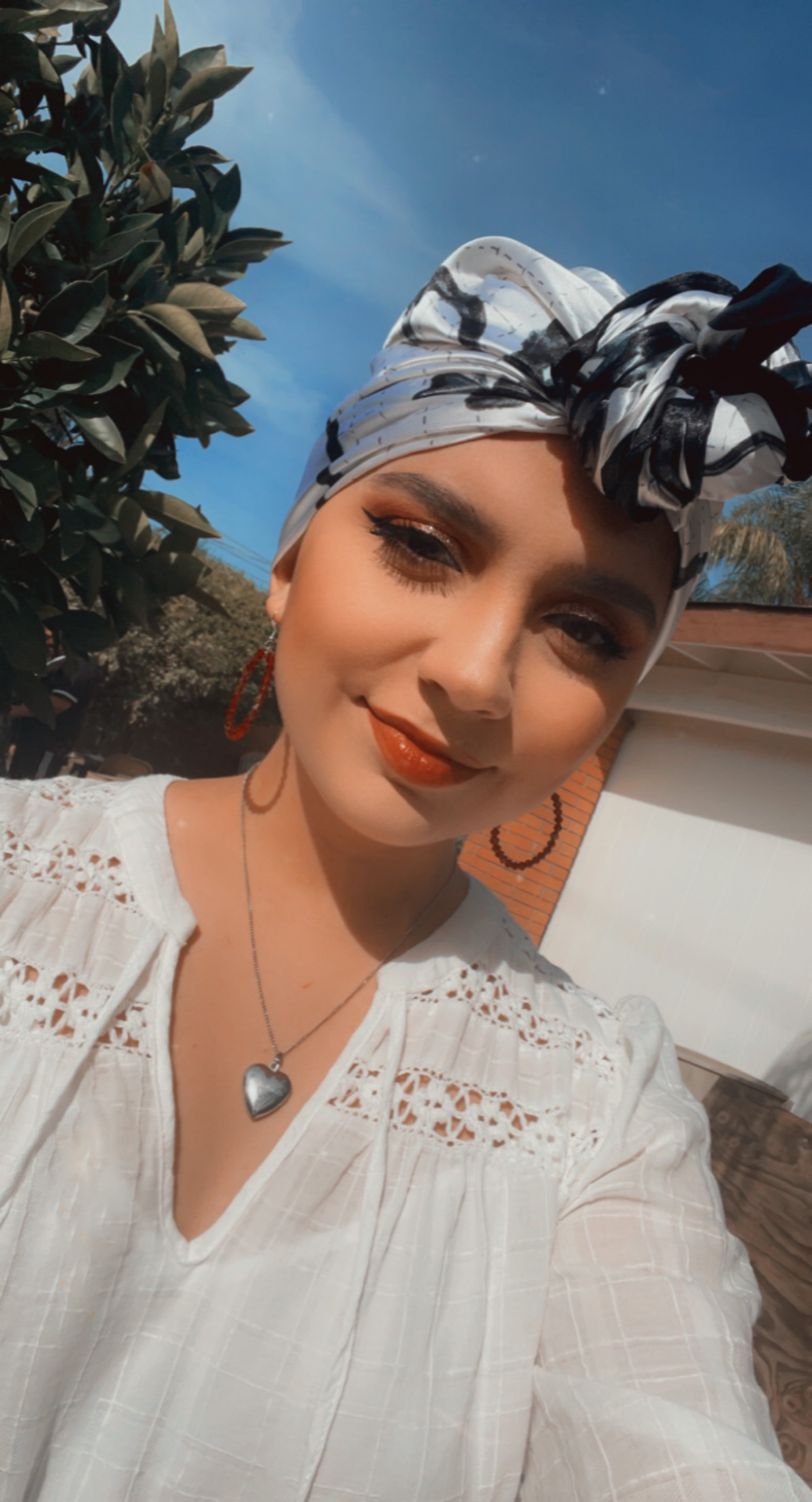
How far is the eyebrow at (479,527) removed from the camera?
107 cm

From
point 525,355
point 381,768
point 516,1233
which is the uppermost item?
point 525,355

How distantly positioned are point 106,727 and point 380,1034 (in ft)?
53.7

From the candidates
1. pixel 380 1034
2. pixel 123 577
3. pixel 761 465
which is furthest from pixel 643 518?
pixel 123 577

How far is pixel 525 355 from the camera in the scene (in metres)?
1.13

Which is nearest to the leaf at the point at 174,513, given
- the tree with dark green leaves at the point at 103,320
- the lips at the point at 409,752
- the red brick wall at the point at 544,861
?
the tree with dark green leaves at the point at 103,320

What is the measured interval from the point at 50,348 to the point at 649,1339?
5.62 feet

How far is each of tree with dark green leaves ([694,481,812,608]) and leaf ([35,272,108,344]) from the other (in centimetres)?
1350

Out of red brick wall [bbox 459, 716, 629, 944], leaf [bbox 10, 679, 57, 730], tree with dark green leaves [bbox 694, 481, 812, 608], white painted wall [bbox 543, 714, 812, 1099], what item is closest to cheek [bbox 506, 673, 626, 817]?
leaf [bbox 10, 679, 57, 730]

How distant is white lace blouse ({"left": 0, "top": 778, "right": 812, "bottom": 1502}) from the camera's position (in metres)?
0.93

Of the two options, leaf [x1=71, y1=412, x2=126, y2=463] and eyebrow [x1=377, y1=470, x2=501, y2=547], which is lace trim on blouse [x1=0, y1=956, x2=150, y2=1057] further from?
leaf [x1=71, y1=412, x2=126, y2=463]

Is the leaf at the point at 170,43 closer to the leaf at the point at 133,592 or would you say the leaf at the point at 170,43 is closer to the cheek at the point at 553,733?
the leaf at the point at 133,592

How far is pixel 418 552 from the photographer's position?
3.68ft

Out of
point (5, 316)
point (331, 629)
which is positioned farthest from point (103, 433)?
point (331, 629)

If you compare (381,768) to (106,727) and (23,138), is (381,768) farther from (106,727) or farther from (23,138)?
(106,727)
